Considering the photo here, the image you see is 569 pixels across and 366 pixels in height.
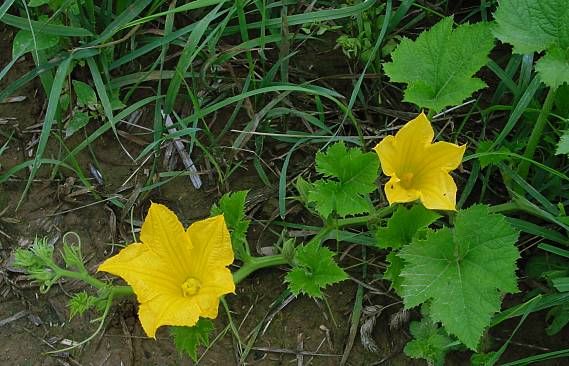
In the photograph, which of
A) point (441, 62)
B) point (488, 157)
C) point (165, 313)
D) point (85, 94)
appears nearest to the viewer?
point (165, 313)

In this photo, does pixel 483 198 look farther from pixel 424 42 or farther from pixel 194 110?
pixel 194 110

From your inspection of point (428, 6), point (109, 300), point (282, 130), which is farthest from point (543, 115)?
point (109, 300)

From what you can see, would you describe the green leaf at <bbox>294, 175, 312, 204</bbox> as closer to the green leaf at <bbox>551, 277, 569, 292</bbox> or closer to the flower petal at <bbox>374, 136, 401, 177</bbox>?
the flower petal at <bbox>374, 136, 401, 177</bbox>

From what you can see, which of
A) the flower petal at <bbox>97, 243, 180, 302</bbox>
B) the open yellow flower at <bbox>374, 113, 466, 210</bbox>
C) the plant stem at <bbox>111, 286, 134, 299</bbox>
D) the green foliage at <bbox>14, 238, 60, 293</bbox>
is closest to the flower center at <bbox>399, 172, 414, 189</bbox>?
the open yellow flower at <bbox>374, 113, 466, 210</bbox>

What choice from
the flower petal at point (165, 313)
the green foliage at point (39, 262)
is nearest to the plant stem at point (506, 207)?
the flower petal at point (165, 313)

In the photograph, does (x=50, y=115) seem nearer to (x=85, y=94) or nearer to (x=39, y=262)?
(x=85, y=94)

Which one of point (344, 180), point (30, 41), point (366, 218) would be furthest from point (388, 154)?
point (30, 41)
